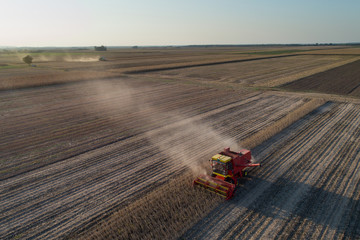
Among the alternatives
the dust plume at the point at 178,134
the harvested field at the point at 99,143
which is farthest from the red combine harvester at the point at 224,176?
the harvested field at the point at 99,143

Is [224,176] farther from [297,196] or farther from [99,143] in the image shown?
[99,143]

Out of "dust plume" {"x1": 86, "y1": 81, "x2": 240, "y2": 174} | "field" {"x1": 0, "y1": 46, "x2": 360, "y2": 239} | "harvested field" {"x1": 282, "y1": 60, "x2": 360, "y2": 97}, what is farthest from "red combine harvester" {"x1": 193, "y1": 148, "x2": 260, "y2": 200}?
"harvested field" {"x1": 282, "y1": 60, "x2": 360, "y2": 97}

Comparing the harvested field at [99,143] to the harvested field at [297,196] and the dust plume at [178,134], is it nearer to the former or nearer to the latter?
the dust plume at [178,134]

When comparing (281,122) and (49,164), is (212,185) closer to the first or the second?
(49,164)

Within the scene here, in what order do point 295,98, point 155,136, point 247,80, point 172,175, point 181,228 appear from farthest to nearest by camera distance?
point 247,80 < point 295,98 < point 155,136 < point 172,175 < point 181,228

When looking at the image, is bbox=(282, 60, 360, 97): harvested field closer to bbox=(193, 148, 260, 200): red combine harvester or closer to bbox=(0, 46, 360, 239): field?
bbox=(0, 46, 360, 239): field

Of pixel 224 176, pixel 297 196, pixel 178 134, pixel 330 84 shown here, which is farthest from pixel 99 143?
pixel 330 84

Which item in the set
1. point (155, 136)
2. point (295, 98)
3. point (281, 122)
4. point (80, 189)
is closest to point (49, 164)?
point (80, 189)

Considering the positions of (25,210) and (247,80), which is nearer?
(25,210)
